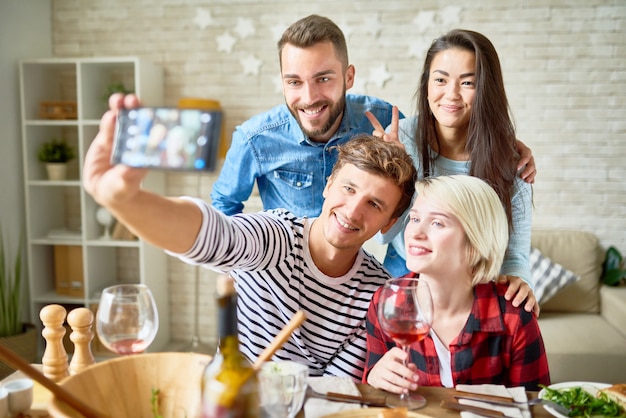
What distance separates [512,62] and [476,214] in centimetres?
272

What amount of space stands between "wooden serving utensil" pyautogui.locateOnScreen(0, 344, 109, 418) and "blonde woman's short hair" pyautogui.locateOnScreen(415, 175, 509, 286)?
3.24 ft

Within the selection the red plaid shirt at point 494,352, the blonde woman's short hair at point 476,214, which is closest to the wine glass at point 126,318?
the red plaid shirt at point 494,352

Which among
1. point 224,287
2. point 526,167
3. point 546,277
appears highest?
point 526,167

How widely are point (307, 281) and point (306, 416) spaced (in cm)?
57

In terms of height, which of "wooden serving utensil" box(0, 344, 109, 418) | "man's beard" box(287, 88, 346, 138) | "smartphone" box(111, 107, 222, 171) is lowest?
"wooden serving utensil" box(0, 344, 109, 418)

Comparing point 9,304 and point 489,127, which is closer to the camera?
point 489,127

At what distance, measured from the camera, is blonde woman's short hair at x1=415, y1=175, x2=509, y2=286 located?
1541 millimetres

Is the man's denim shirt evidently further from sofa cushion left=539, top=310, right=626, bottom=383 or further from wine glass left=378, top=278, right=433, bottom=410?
sofa cushion left=539, top=310, right=626, bottom=383

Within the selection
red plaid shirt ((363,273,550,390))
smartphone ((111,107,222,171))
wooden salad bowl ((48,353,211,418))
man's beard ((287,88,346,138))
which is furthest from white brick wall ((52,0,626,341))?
smartphone ((111,107,222,171))

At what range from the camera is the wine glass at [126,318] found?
3.67ft

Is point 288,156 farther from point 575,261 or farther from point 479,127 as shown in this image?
point 575,261

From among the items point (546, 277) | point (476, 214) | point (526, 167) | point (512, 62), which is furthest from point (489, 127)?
point (512, 62)

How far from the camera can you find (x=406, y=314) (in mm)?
1202

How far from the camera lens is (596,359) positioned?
3.04 meters
